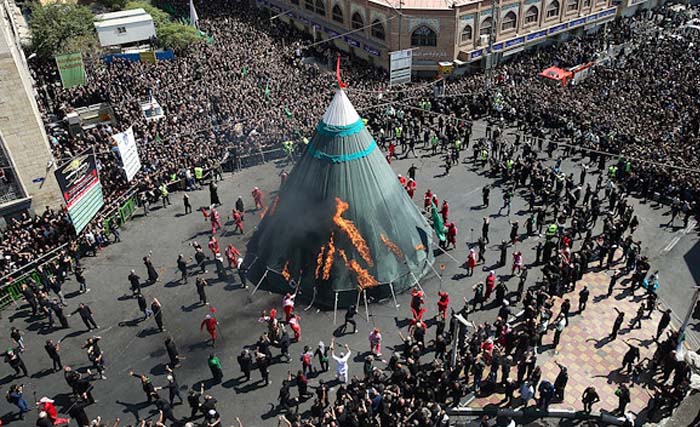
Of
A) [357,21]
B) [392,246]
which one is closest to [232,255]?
[392,246]

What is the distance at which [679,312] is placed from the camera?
2042cm

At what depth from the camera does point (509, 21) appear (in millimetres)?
42031

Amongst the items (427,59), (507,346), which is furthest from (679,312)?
(427,59)

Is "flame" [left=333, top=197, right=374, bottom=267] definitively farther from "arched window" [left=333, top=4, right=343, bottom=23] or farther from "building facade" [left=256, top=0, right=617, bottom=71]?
"arched window" [left=333, top=4, right=343, bottom=23]

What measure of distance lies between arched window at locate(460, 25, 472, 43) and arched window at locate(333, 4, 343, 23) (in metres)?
10.6

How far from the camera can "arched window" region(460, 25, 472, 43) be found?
3959 cm

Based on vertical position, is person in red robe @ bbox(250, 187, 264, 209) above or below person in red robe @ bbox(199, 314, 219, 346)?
above

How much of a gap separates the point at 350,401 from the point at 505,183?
1681cm

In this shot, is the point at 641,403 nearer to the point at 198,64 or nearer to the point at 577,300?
the point at 577,300

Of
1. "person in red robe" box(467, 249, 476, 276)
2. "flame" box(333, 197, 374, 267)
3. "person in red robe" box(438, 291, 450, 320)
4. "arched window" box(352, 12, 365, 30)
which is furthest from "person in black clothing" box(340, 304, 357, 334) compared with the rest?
"arched window" box(352, 12, 365, 30)

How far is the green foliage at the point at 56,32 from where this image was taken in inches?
1590

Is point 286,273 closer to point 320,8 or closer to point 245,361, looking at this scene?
point 245,361

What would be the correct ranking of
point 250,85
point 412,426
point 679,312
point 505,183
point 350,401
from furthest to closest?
point 250,85 < point 505,183 < point 679,312 < point 350,401 < point 412,426

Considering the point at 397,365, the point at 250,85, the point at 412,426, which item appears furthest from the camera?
the point at 250,85
